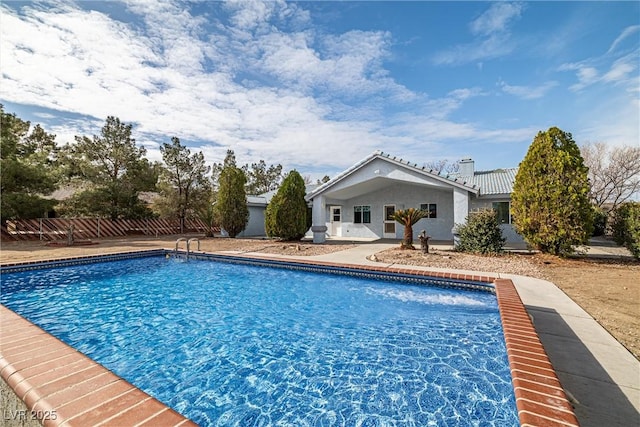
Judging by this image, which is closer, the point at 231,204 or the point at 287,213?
the point at 287,213

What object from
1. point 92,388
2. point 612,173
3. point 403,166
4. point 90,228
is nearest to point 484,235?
point 403,166

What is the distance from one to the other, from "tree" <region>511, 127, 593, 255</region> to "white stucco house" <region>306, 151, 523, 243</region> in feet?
8.11

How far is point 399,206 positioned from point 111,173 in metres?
24.0

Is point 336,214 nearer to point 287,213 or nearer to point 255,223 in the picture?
point 287,213

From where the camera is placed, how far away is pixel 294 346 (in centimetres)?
445

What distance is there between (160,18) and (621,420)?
41.1 feet

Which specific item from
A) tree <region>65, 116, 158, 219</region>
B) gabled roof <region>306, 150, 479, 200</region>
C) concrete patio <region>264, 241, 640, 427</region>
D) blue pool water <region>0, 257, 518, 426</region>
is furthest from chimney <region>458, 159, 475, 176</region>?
tree <region>65, 116, 158, 219</region>

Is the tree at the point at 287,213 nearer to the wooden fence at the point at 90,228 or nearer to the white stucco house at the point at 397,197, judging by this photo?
the white stucco house at the point at 397,197

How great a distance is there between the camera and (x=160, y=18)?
28.7 feet

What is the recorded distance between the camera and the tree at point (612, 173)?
82.1 ft

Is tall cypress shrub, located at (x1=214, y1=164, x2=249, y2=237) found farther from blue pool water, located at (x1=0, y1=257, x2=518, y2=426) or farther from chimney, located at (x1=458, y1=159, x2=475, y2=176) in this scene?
chimney, located at (x1=458, y1=159, x2=475, y2=176)

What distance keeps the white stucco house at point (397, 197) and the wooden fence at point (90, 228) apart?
36.5 ft

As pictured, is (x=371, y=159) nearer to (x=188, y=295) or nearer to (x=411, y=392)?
(x=188, y=295)

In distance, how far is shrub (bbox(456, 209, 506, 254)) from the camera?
11.1 m
